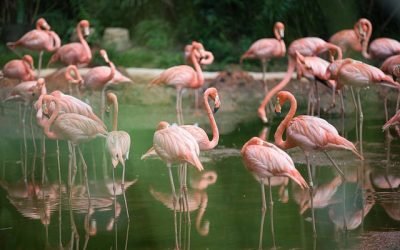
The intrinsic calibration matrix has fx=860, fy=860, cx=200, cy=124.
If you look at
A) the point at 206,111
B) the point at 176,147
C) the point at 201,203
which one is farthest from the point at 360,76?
the point at 176,147

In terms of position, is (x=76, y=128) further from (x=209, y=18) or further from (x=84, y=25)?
(x=209, y=18)

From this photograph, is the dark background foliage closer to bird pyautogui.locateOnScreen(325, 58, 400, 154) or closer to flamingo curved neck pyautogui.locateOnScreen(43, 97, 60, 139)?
bird pyautogui.locateOnScreen(325, 58, 400, 154)

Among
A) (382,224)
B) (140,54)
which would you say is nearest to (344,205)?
(382,224)

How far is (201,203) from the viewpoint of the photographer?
22.4 ft

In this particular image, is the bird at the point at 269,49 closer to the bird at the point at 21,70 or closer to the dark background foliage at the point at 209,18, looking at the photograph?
the dark background foliage at the point at 209,18

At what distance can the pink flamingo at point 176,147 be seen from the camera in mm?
6047

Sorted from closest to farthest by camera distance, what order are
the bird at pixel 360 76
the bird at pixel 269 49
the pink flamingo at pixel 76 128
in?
the pink flamingo at pixel 76 128, the bird at pixel 360 76, the bird at pixel 269 49

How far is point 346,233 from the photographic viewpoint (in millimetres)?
5859

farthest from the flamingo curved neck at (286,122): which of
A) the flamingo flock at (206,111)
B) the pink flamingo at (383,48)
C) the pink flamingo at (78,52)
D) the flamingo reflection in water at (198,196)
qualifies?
the pink flamingo at (78,52)

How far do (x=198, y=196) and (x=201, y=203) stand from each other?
265 mm

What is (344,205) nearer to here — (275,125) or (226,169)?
(226,169)

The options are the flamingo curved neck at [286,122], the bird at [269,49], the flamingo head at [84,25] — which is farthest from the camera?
the bird at [269,49]

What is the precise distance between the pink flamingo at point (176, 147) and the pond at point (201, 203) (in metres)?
0.47

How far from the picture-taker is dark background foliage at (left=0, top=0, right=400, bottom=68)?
45.1 feet
